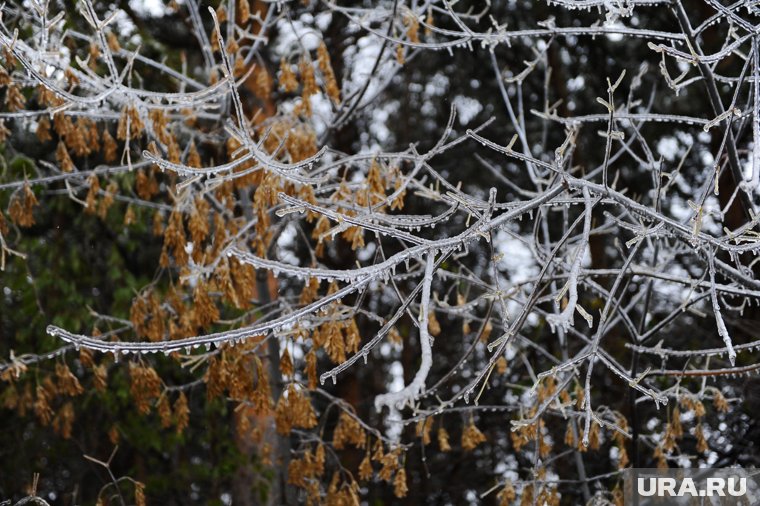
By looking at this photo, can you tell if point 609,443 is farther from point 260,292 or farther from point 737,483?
point 260,292

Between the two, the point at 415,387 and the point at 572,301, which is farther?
the point at 572,301

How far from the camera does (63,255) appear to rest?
7863 millimetres

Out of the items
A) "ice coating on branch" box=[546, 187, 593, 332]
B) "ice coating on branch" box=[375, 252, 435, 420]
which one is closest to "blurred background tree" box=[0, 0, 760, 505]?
"ice coating on branch" box=[546, 187, 593, 332]

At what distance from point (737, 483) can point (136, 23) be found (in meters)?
6.43

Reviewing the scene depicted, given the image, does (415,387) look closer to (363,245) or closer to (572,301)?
(572,301)

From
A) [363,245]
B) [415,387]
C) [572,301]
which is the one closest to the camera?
[415,387]

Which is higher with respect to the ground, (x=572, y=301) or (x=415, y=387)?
(x=572, y=301)

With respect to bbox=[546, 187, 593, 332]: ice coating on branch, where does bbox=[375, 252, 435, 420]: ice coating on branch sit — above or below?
below

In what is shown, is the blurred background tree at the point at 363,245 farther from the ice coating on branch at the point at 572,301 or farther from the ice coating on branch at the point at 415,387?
the ice coating on branch at the point at 415,387

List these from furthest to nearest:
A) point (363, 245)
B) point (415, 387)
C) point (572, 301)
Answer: point (363, 245)
point (572, 301)
point (415, 387)

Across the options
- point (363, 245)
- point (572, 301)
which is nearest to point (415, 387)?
point (572, 301)

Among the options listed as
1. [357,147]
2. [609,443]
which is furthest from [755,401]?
[357,147]

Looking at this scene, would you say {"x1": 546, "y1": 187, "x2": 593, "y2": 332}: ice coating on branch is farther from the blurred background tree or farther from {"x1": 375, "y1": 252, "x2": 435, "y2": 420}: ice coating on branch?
{"x1": 375, "y1": 252, "x2": 435, "y2": 420}: ice coating on branch

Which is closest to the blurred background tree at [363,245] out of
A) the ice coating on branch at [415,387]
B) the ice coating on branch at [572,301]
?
the ice coating on branch at [572,301]
